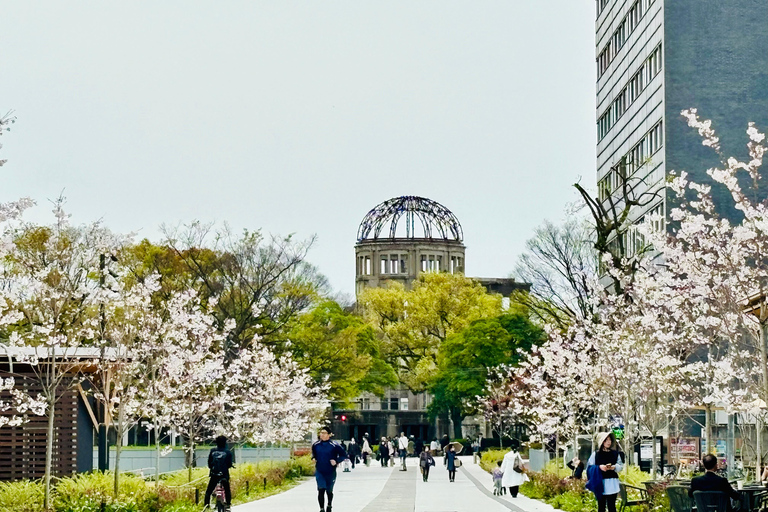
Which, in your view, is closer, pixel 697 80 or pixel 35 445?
pixel 35 445

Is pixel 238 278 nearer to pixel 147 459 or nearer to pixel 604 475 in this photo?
pixel 147 459

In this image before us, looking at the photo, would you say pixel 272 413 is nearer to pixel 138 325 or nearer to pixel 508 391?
pixel 138 325

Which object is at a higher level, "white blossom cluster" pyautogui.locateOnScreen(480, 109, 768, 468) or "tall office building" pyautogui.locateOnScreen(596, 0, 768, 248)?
"tall office building" pyautogui.locateOnScreen(596, 0, 768, 248)

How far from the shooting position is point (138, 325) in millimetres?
32688

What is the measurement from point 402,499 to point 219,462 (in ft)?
37.2

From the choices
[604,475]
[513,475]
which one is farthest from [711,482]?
[513,475]

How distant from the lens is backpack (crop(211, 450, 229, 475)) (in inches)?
1065

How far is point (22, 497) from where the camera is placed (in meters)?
24.8

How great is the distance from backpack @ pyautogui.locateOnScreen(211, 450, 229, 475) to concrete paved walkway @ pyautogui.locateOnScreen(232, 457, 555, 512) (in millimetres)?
4289

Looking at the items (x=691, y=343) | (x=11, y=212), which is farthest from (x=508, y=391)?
(x=11, y=212)

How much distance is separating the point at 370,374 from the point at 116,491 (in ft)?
246

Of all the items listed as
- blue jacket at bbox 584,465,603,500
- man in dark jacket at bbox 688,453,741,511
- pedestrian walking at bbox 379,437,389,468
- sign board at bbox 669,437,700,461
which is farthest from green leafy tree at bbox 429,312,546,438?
man in dark jacket at bbox 688,453,741,511

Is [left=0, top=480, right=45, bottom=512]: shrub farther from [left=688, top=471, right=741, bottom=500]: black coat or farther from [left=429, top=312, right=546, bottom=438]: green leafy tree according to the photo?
[left=429, top=312, right=546, bottom=438]: green leafy tree

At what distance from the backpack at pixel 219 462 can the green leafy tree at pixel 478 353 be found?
200ft
